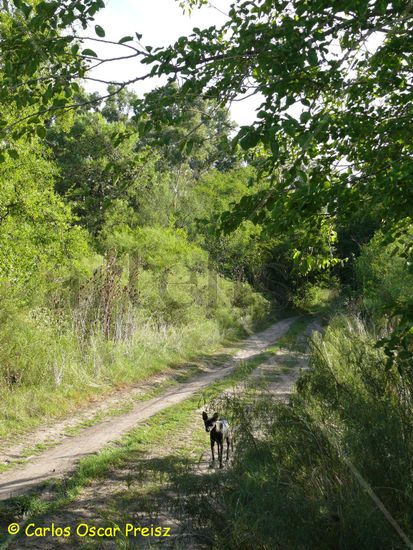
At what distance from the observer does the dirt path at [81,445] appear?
239 inches

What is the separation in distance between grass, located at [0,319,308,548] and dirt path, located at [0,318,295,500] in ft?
0.73

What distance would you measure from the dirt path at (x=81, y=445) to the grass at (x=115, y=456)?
0.73 feet

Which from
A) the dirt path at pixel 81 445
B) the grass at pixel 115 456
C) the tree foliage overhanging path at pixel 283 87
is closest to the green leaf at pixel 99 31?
the tree foliage overhanging path at pixel 283 87

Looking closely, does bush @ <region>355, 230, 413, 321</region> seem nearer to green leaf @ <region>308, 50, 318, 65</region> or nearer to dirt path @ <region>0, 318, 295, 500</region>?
dirt path @ <region>0, 318, 295, 500</region>

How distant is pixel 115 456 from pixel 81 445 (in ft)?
3.15

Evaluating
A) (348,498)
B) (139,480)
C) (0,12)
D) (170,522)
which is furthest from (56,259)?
(348,498)

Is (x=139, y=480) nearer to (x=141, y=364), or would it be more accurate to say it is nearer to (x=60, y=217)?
(x=141, y=364)

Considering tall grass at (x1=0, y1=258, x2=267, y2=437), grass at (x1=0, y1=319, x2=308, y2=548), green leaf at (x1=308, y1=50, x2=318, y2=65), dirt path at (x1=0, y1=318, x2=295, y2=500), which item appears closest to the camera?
green leaf at (x1=308, y1=50, x2=318, y2=65)

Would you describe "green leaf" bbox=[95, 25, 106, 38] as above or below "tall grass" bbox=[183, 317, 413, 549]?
above

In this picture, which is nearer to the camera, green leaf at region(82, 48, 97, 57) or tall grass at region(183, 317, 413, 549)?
tall grass at region(183, 317, 413, 549)

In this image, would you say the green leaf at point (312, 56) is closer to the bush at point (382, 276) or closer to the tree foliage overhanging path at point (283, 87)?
the tree foliage overhanging path at point (283, 87)

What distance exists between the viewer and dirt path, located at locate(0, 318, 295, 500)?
606 cm

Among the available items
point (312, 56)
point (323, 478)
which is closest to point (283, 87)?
point (312, 56)

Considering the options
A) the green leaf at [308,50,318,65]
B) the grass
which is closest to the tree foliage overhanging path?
the green leaf at [308,50,318,65]
